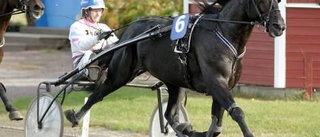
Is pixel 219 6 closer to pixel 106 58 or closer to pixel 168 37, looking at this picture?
pixel 168 37

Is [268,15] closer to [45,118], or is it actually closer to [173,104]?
[173,104]

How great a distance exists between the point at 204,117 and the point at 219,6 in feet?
13.2

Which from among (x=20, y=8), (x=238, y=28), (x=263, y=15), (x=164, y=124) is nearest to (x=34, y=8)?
(x=20, y=8)

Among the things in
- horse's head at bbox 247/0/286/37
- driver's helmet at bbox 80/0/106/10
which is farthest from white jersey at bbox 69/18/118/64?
horse's head at bbox 247/0/286/37

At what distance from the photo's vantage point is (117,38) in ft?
35.8

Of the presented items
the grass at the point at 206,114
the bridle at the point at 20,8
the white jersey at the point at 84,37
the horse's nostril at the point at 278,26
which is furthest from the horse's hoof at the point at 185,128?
the bridle at the point at 20,8

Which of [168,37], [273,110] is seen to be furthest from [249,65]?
[168,37]

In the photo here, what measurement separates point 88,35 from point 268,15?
2.48 meters

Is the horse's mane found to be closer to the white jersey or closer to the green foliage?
the white jersey

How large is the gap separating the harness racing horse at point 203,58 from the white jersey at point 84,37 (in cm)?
30

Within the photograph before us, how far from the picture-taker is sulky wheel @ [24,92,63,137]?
1053 cm

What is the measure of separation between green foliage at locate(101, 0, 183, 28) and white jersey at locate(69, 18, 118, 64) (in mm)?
10335

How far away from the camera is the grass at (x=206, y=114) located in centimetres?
1219

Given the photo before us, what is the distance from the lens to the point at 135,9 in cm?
2184
